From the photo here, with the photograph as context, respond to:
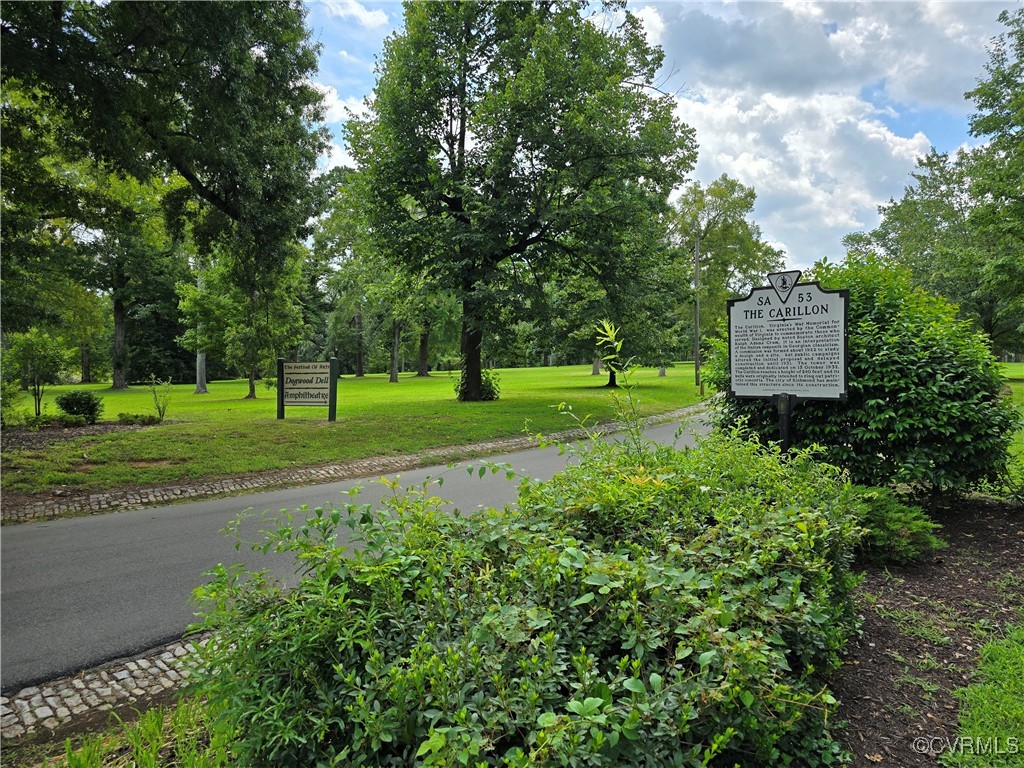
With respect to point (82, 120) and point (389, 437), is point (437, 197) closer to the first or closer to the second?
point (389, 437)

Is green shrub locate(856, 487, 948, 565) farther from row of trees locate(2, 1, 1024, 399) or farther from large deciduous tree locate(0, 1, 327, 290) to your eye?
large deciduous tree locate(0, 1, 327, 290)

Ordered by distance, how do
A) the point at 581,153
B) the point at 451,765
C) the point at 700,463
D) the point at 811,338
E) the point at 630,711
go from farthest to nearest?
1. the point at 581,153
2. the point at 811,338
3. the point at 700,463
4. the point at 630,711
5. the point at 451,765

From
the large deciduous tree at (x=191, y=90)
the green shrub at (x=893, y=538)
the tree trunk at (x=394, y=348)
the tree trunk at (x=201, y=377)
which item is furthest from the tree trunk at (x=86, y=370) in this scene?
the green shrub at (x=893, y=538)

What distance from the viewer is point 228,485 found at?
8336 mm

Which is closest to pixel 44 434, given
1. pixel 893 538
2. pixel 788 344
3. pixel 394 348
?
pixel 788 344

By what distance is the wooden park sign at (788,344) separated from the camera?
5.44 m

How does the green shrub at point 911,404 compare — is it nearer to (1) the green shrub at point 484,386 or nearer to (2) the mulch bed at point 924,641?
(2) the mulch bed at point 924,641

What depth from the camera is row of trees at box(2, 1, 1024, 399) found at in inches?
296

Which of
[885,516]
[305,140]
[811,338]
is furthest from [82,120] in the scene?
[885,516]

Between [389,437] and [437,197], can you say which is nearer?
[389,437]

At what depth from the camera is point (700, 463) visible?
11.6ft

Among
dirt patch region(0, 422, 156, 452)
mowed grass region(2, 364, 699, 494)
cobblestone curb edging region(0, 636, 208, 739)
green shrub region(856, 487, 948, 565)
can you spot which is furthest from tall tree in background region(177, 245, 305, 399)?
green shrub region(856, 487, 948, 565)

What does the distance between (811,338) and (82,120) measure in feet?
32.5

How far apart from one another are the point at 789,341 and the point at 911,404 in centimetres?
123
